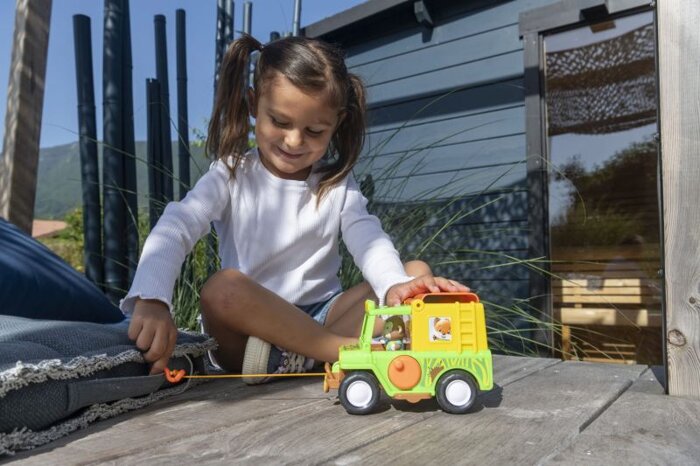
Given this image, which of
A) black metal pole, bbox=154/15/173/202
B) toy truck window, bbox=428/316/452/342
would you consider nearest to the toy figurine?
toy truck window, bbox=428/316/452/342

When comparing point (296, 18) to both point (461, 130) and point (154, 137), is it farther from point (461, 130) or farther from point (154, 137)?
point (154, 137)

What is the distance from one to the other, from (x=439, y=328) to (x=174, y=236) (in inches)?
29.7

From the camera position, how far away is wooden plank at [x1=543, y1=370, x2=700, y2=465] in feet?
3.22

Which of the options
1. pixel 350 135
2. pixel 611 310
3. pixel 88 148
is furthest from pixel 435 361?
pixel 611 310

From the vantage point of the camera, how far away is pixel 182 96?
4.20 meters

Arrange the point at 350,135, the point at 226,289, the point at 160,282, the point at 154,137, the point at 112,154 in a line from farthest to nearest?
the point at 154,137
the point at 112,154
the point at 350,135
the point at 226,289
the point at 160,282

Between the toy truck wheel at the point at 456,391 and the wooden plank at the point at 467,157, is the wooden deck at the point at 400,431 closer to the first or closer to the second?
the toy truck wheel at the point at 456,391

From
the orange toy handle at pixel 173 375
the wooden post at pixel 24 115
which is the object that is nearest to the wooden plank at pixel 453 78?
the wooden post at pixel 24 115

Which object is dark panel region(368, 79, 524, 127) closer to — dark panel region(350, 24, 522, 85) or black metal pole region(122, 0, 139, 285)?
dark panel region(350, 24, 522, 85)

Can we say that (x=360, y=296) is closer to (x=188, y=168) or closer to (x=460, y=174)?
(x=188, y=168)

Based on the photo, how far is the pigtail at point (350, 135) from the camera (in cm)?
205

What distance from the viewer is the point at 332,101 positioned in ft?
5.96

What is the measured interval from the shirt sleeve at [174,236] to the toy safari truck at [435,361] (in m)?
0.51

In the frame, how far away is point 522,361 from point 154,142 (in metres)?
2.61
